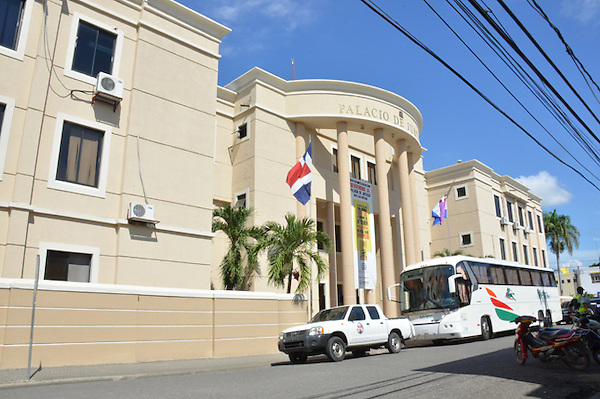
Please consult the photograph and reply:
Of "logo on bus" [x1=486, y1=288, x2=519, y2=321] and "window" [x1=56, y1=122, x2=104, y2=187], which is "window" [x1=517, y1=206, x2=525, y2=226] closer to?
"logo on bus" [x1=486, y1=288, x2=519, y2=321]

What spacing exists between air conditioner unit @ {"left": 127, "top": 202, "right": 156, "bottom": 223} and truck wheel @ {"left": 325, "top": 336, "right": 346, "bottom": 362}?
7.17 m

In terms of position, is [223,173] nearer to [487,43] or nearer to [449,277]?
[449,277]

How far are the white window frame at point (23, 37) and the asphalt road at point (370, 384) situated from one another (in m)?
9.75

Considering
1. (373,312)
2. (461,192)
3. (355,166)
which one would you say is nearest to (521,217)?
(461,192)

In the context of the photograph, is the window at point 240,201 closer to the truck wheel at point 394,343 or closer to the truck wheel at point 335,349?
the truck wheel at point 394,343

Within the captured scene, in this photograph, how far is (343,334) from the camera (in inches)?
567

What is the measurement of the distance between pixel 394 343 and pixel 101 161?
11.5 metres

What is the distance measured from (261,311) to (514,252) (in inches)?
1412

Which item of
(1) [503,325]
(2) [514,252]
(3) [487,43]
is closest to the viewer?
(3) [487,43]

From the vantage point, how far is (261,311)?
16719 mm

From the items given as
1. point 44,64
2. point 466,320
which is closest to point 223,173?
point 44,64

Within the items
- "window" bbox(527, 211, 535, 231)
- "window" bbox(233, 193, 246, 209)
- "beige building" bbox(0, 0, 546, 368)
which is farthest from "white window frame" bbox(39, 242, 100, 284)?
"window" bbox(527, 211, 535, 231)

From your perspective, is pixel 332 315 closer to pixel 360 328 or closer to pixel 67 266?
pixel 360 328

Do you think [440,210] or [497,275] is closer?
[497,275]
